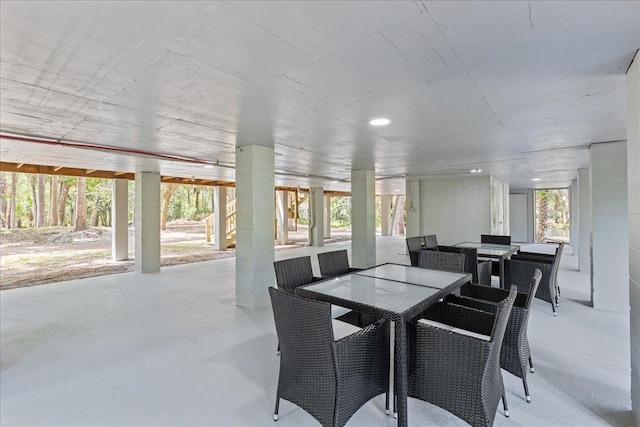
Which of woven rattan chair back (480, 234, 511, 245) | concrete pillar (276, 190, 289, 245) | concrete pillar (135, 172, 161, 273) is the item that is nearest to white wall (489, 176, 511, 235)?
woven rattan chair back (480, 234, 511, 245)

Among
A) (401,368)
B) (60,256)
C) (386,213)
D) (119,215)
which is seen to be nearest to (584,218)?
(401,368)

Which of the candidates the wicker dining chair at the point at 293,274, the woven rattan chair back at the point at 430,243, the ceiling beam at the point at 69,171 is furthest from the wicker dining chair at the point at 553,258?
the ceiling beam at the point at 69,171

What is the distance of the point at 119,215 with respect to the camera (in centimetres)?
803

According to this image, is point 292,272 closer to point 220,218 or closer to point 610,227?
point 610,227

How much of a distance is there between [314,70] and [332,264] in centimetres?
213

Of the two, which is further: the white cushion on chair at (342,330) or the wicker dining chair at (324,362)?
the white cushion on chair at (342,330)

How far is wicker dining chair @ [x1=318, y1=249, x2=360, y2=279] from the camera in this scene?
3.44 metres

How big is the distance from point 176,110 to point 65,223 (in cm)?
1972

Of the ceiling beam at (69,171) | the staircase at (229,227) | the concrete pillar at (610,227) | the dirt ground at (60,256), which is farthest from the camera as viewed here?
the staircase at (229,227)

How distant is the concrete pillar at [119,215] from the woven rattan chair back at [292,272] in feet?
22.6

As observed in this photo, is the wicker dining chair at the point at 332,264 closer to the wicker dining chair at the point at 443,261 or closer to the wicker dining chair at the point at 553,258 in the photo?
the wicker dining chair at the point at 443,261

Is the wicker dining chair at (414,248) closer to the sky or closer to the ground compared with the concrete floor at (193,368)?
closer to the sky

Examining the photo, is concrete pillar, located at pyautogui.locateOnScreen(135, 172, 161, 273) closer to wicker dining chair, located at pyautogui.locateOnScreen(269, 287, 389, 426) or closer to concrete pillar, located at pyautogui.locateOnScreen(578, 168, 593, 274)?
wicker dining chair, located at pyautogui.locateOnScreen(269, 287, 389, 426)

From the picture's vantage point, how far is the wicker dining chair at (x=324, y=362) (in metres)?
1.63
